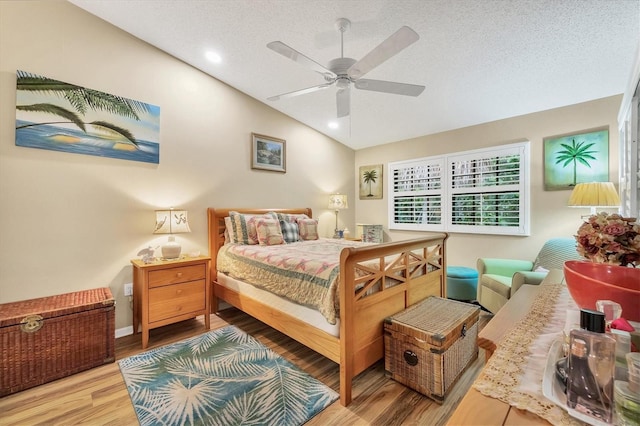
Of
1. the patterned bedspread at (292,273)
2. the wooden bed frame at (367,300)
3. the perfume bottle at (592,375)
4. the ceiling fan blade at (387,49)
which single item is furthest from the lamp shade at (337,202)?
the perfume bottle at (592,375)

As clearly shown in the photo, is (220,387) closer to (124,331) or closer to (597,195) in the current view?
(124,331)

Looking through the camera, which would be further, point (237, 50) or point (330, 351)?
point (237, 50)

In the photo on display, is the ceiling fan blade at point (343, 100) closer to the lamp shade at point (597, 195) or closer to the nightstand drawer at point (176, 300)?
the nightstand drawer at point (176, 300)

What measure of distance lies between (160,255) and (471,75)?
3910mm

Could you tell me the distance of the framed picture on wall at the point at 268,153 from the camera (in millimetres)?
3885

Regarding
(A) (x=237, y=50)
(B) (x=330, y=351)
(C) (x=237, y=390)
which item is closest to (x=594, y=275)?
(B) (x=330, y=351)

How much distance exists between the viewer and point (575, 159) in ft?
10.3

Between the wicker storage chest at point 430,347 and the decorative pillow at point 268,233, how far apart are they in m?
1.70

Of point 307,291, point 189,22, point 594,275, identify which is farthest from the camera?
point 189,22

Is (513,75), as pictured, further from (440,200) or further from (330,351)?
(330,351)

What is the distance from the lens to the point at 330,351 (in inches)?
74.9

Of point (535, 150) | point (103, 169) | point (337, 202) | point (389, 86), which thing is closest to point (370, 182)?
point (337, 202)

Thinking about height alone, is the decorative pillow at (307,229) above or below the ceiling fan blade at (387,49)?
below

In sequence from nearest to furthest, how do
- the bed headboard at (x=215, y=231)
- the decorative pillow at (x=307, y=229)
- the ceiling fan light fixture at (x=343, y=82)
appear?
1. the ceiling fan light fixture at (x=343, y=82)
2. the bed headboard at (x=215, y=231)
3. the decorative pillow at (x=307, y=229)
